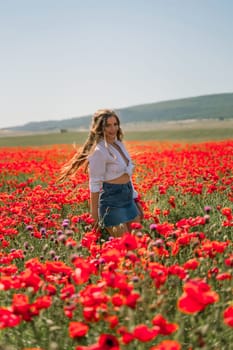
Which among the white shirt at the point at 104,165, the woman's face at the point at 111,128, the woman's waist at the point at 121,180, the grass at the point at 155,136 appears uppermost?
the woman's face at the point at 111,128

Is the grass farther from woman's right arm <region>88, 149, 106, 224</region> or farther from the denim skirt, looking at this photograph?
woman's right arm <region>88, 149, 106, 224</region>

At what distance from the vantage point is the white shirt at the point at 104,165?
18.1 feet

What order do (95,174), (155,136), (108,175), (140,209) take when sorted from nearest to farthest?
(95,174), (108,175), (140,209), (155,136)

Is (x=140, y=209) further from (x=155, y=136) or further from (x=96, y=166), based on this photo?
(x=155, y=136)

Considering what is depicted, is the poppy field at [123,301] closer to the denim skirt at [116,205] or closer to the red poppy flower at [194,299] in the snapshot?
the red poppy flower at [194,299]

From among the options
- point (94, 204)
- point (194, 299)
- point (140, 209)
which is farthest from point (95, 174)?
point (194, 299)

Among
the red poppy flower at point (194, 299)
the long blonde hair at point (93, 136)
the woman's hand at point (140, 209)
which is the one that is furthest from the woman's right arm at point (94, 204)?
the red poppy flower at point (194, 299)

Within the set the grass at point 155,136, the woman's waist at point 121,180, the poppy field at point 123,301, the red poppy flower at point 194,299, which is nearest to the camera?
the red poppy flower at point 194,299

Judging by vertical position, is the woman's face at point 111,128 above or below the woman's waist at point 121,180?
above

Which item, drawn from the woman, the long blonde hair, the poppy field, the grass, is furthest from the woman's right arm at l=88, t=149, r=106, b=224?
the grass

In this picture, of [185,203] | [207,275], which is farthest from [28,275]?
[185,203]

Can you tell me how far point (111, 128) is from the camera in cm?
554

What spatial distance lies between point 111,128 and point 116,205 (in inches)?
33.2

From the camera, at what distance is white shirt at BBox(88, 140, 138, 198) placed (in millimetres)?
5512
